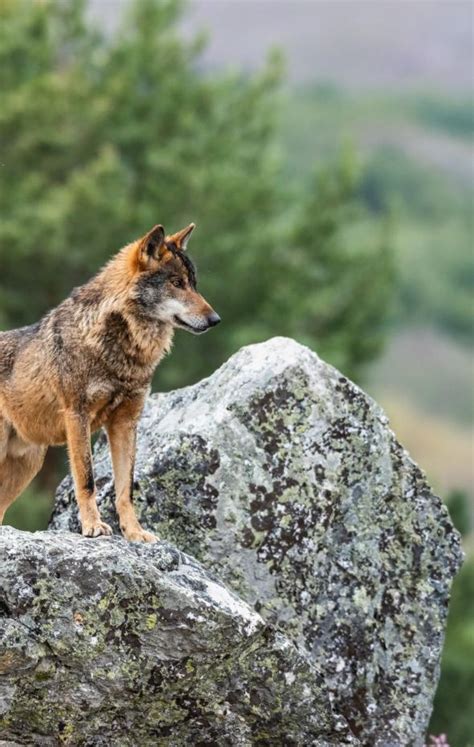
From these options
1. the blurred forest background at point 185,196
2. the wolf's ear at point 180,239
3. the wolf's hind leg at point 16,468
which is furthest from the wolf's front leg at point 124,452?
the blurred forest background at point 185,196

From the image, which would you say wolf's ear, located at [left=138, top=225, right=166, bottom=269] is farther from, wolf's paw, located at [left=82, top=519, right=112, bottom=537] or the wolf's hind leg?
wolf's paw, located at [left=82, top=519, right=112, bottom=537]

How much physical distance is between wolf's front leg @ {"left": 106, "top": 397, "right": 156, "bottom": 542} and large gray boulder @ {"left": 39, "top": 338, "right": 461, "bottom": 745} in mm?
324

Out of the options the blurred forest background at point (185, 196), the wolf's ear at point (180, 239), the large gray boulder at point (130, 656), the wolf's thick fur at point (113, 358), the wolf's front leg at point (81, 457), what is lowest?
the large gray boulder at point (130, 656)

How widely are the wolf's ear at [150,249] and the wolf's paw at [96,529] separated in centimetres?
177

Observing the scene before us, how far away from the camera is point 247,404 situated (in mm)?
9078

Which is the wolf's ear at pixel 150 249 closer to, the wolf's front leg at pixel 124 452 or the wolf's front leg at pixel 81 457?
the wolf's front leg at pixel 124 452

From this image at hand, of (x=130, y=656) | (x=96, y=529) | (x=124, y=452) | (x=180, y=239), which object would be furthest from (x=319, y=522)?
(x=180, y=239)

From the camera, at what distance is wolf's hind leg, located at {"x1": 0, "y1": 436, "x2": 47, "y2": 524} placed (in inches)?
364

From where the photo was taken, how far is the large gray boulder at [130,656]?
719 centimetres

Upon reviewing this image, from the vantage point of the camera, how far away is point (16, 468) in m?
9.35

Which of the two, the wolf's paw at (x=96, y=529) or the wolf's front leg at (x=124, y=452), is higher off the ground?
the wolf's front leg at (x=124, y=452)

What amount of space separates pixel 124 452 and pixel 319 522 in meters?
1.49

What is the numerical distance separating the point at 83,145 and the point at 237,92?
17.0ft

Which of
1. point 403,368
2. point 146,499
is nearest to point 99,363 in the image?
point 146,499
